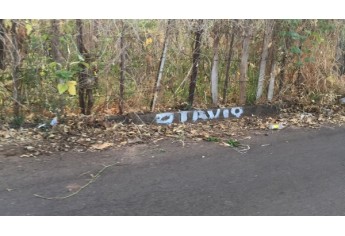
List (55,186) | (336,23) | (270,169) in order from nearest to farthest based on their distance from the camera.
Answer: (55,186) → (270,169) → (336,23)

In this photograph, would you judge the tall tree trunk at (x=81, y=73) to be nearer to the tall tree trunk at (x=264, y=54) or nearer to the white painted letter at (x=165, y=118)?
the white painted letter at (x=165, y=118)

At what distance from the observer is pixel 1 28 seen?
4699 millimetres

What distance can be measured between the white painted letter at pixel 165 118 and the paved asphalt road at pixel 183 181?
80 centimetres

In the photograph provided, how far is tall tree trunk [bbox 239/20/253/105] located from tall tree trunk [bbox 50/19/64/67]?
9.93 ft

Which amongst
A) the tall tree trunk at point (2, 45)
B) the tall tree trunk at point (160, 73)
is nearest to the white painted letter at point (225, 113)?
the tall tree trunk at point (160, 73)

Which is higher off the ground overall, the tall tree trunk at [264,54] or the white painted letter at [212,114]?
the tall tree trunk at [264,54]

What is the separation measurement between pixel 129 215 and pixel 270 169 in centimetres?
186

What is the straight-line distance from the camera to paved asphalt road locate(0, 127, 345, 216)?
3252 mm

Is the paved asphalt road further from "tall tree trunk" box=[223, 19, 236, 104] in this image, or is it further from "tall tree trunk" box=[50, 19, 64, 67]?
"tall tree trunk" box=[223, 19, 236, 104]

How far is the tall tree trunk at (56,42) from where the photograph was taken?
482 cm

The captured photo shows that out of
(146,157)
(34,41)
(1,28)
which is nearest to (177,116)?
(146,157)

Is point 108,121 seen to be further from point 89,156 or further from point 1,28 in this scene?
point 1,28

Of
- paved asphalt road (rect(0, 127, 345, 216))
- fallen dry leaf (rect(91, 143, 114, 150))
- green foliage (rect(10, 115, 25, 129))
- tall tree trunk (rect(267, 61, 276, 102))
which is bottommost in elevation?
paved asphalt road (rect(0, 127, 345, 216))

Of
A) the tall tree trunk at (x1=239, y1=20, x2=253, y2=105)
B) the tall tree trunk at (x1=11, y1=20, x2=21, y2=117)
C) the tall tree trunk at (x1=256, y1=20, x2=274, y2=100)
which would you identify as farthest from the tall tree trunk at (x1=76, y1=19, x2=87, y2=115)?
the tall tree trunk at (x1=256, y1=20, x2=274, y2=100)
